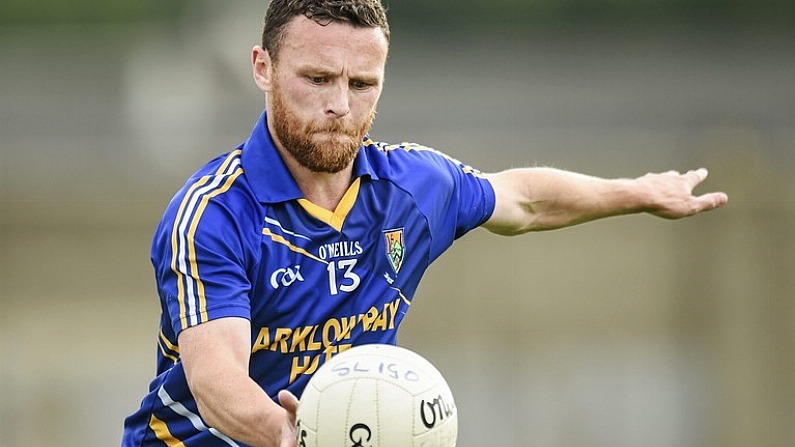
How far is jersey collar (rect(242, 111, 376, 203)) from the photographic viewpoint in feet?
15.3

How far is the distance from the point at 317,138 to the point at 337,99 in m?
0.18

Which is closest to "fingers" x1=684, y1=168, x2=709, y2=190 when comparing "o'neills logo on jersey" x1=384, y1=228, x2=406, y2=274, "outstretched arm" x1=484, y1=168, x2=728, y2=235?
"outstretched arm" x1=484, y1=168, x2=728, y2=235

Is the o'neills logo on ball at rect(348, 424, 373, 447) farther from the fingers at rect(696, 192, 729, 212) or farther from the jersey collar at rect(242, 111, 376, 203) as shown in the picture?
the fingers at rect(696, 192, 729, 212)

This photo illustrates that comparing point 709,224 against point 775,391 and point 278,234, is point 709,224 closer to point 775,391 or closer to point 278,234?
point 775,391

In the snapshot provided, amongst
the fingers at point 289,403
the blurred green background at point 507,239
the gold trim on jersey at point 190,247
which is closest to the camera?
the fingers at point 289,403

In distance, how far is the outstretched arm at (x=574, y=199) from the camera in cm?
574

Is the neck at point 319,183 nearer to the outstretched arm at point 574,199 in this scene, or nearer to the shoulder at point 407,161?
the shoulder at point 407,161

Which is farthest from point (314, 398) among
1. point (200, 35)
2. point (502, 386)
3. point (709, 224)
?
point (200, 35)

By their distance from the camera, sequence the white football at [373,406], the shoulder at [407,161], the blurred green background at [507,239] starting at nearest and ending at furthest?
1. the white football at [373,406]
2. the shoulder at [407,161]
3. the blurred green background at [507,239]

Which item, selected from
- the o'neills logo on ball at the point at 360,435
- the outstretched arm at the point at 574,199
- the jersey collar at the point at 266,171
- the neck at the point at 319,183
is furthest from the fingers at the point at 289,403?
the outstretched arm at the point at 574,199

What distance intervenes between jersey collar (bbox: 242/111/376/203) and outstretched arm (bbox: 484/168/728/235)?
1.02 m

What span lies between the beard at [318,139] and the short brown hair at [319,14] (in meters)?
0.20

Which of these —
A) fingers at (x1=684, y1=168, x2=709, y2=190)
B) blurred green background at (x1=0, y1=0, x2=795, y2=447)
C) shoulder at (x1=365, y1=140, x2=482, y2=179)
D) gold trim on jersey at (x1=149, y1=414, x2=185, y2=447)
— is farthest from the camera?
blurred green background at (x1=0, y1=0, x2=795, y2=447)

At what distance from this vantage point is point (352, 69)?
15.2 feet
